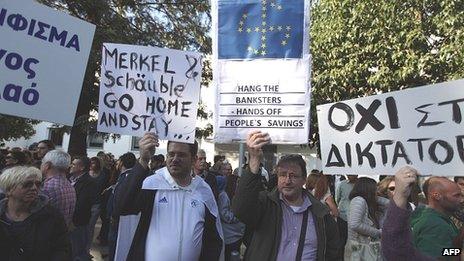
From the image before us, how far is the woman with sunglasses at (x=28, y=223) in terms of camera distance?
3.44m

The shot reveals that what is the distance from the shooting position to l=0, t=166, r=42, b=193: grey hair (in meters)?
3.66

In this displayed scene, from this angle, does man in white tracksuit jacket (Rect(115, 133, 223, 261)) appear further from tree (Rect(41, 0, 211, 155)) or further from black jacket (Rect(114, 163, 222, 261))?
tree (Rect(41, 0, 211, 155))

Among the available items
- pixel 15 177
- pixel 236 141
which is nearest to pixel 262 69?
pixel 236 141

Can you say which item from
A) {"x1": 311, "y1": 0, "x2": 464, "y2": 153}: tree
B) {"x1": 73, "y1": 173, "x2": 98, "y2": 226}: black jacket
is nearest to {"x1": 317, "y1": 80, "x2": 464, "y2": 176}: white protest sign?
{"x1": 73, "y1": 173, "x2": 98, "y2": 226}: black jacket

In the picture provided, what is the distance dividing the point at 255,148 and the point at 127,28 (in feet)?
43.7

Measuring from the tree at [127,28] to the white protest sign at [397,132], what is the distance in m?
11.8

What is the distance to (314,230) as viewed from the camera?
3377 mm

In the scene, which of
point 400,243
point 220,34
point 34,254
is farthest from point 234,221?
point 400,243

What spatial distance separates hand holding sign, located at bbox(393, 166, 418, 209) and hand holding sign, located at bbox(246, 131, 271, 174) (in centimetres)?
84

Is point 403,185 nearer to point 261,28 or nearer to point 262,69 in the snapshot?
point 262,69

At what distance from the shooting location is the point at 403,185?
108 inches

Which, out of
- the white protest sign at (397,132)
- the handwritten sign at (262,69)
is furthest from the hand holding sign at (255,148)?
the handwritten sign at (262,69)

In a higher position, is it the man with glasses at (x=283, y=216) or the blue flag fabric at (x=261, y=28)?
the blue flag fabric at (x=261, y=28)

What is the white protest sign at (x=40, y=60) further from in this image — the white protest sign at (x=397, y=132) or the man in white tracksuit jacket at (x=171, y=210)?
the white protest sign at (x=397, y=132)
